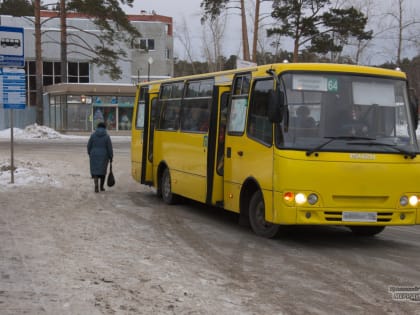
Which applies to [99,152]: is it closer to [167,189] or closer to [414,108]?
[167,189]

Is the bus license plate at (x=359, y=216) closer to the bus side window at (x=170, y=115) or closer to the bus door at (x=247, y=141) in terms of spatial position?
the bus door at (x=247, y=141)

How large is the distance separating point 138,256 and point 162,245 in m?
0.91

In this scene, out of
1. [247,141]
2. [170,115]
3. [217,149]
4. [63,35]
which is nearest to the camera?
[247,141]

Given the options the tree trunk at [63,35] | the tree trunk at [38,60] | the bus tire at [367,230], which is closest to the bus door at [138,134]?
the bus tire at [367,230]

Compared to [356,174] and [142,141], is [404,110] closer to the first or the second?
[356,174]

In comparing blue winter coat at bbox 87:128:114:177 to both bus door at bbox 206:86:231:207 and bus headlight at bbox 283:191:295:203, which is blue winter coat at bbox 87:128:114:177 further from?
bus headlight at bbox 283:191:295:203

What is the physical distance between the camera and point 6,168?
18.8 m

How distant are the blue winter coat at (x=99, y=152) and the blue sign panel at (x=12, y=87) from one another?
1964mm

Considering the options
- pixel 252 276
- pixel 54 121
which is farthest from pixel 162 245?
pixel 54 121

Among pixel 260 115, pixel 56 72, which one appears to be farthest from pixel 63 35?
pixel 260 115

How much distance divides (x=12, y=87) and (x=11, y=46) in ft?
3.30

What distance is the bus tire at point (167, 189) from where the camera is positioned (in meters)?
14.0

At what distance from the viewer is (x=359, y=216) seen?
909 cm

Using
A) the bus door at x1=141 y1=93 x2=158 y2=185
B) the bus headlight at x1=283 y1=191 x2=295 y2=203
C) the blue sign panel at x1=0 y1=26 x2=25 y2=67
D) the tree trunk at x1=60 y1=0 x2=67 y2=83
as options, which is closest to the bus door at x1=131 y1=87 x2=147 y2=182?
the bus door at x1=141 y1=93 x2=158 y2=185
